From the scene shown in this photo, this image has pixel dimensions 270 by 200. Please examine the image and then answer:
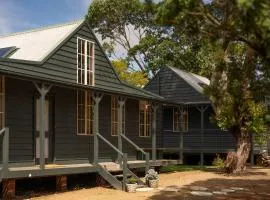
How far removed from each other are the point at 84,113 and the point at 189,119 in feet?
43.5

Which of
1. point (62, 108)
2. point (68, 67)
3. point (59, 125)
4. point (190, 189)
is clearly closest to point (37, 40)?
point (68, 67)

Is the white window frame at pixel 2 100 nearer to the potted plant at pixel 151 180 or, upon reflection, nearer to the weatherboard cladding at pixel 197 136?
the potted plant at pixel 151 180

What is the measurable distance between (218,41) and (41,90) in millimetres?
6614

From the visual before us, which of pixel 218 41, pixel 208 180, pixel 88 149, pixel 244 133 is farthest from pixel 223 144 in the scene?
pixel 218 41

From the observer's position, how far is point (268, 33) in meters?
8.51

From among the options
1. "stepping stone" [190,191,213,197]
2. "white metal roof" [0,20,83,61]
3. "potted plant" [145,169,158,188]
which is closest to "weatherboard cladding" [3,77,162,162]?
"white metal roof" [0,20,83,61]

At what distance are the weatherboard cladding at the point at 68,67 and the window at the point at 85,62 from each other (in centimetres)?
25

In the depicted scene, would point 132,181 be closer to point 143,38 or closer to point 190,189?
point 190,189

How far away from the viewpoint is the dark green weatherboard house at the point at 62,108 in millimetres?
15922

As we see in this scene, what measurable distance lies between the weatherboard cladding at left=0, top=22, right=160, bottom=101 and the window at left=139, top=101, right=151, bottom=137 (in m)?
1.03

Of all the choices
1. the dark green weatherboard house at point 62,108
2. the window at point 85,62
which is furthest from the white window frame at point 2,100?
the window at point 85,62

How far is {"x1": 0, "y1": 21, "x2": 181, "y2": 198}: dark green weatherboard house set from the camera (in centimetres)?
1592

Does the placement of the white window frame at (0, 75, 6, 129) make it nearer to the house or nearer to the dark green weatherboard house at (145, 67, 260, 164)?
the dark green weatherboard house at (145, 67, 260, 164)

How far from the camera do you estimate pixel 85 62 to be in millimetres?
20375
